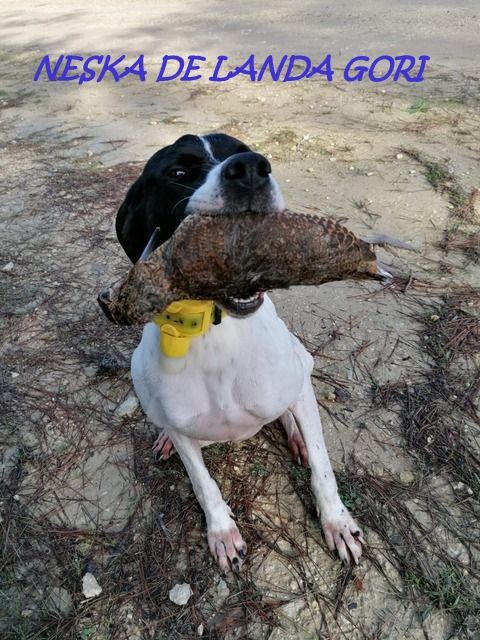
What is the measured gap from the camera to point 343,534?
7.88 ft

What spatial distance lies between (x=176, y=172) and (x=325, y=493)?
1.57 metres

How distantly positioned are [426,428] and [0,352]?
110 inches

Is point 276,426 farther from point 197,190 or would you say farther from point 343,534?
point 197,190

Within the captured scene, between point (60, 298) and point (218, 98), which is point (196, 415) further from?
point (218, 98)

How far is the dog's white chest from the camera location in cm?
221

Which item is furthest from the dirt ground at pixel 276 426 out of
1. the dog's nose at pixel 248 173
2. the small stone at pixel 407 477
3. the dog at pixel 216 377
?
the dog's nose at pixel 248 173

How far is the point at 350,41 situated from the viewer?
10516mm

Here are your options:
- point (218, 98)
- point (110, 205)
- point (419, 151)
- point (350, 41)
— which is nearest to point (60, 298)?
point (110, 205)

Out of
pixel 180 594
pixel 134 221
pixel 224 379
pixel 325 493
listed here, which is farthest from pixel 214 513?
pixel 134 221

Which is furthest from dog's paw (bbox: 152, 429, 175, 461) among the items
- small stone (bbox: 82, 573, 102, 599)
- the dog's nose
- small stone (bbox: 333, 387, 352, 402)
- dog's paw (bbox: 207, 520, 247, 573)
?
the dog's nose

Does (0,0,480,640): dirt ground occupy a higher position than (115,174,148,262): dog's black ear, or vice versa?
(115,174,148,262): dog's black ear

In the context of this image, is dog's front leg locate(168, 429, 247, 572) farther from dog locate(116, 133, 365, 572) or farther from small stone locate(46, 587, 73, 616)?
small stone locate(46, 587, 73, 616)

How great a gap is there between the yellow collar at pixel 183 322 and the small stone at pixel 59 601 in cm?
117

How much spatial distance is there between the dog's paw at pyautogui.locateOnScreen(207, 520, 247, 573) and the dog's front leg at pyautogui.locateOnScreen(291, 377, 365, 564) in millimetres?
390
